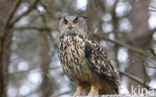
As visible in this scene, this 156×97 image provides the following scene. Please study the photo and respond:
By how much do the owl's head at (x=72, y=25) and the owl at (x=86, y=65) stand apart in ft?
0.24

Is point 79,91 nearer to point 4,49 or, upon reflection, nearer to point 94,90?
point 94,90

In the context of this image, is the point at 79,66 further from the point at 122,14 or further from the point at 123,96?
the point at 122,14

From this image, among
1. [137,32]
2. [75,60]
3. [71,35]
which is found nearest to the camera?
[75,60]

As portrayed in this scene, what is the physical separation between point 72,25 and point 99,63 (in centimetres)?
93

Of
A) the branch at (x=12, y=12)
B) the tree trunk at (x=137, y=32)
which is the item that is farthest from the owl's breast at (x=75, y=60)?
the tree trunk at (x=137, y=32)

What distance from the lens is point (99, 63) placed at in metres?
4.80

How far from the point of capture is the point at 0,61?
6.27 m

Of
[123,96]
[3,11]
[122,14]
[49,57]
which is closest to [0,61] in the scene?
[49,57]

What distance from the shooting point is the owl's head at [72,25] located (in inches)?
205

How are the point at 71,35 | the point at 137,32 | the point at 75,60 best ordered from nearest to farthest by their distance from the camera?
the point at 75,60, the point at 71,35, the point at 137,32

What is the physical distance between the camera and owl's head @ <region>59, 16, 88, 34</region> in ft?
17.1

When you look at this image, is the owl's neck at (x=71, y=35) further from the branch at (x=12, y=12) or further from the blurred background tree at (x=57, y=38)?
the branch at (x=12, y=12)

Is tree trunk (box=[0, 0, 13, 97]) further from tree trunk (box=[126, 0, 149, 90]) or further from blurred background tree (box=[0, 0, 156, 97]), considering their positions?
tree trunk (box=[126, 0, 149, 90])

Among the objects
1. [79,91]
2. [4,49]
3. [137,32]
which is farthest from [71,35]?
[137,32]
